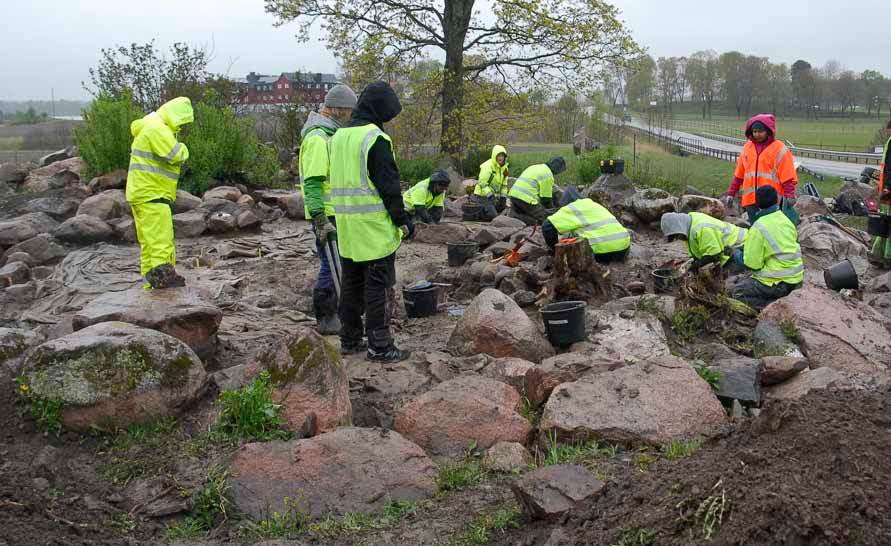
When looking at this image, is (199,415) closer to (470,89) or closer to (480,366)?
(480,366)

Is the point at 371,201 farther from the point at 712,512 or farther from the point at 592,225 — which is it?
the point at 712,512

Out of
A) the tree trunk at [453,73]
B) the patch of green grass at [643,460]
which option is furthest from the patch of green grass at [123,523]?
the tree trunk at [453,73]

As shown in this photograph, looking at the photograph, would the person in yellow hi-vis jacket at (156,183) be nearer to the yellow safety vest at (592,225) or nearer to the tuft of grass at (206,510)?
the yellow safety vest at (592,225)

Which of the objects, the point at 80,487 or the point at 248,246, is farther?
the point at 248,246

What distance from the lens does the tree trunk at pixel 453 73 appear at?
20.2 metres

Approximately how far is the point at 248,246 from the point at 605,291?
519 centimetres

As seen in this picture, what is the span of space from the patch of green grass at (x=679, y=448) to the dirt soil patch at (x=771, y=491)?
0.42 metres

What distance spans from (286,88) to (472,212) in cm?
1019

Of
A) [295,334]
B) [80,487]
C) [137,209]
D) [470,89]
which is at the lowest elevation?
[80,487]

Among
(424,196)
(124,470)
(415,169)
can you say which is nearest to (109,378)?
(124,470)

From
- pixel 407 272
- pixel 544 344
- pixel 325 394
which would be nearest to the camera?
pixel 325 394

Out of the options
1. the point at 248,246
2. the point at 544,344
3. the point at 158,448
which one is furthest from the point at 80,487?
the point at 248,246

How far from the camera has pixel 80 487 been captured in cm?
395

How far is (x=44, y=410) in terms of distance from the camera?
14.6 feet
